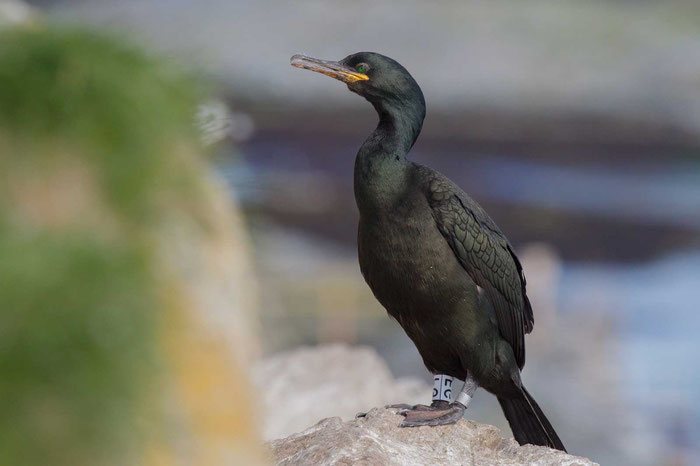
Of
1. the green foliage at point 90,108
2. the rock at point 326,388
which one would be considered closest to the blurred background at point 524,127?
the rock at point 326,388

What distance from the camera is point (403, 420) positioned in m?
2.54

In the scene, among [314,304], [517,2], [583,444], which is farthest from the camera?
[517,2]

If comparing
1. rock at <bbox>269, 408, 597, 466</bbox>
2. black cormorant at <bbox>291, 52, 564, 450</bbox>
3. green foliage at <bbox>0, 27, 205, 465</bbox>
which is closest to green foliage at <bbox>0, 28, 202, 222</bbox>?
green foliage at <bbox>0, 27, 205, 465</bbox>

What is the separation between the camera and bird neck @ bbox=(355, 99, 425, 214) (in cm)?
255

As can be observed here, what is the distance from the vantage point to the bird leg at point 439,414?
252cm

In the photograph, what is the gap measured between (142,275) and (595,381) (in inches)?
254

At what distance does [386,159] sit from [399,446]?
0.78 m

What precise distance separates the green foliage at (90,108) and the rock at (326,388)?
2744mm

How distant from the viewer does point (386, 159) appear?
258cm

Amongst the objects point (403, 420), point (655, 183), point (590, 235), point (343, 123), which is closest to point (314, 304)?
point (343, 123)

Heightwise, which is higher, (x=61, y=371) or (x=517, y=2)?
(x=517, y=2)

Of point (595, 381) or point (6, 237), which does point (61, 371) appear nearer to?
point (6, 237)

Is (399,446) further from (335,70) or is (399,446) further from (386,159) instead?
(335,70)

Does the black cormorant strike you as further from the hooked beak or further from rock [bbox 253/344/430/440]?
rock [bbox 253/344/430/440]
